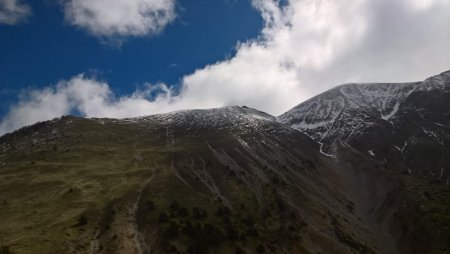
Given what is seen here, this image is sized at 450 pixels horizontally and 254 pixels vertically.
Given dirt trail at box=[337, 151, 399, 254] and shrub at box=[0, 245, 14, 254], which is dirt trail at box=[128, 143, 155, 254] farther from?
dirt trail at box=[337, 151, 399, 254]

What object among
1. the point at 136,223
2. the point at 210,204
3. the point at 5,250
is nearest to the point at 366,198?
the point at 210,204

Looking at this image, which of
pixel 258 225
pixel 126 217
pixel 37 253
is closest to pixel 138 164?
pixel 126 217

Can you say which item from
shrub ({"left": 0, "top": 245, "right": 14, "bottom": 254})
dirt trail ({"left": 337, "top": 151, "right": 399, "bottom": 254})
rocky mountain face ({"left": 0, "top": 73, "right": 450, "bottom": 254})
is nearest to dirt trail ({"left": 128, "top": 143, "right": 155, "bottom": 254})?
rocky mountain face ({"left": 0, "top": 73, "right": 450, "bottom": 254})

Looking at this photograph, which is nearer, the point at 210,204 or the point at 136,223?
the point at 136,223

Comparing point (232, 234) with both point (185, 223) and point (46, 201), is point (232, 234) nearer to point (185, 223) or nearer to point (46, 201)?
point (185, 223)

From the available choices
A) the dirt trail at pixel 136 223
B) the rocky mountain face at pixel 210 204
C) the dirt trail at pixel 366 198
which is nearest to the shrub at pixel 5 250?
the rocky mountain face at pixel 210 204

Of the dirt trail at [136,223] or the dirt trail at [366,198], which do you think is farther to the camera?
the dirt trail at [366,198]

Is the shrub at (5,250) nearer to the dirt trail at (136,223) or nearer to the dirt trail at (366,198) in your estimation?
the dirt trail at (136,223)

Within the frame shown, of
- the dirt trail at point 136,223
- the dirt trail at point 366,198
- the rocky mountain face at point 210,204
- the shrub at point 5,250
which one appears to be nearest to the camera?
the shrub at point 5,250

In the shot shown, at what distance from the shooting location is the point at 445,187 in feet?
513

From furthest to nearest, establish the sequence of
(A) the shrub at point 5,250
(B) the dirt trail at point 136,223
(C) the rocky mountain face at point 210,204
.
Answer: (C) the rocky mountain face at point 210,204 → (B) the dirt trail at point 136,223 → (A) the shrub at point 5,250

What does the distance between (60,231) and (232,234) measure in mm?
39672

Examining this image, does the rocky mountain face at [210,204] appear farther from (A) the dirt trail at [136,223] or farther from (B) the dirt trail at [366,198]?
(B) the dirt trail at [366,198]

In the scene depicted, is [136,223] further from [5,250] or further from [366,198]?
[366,198]
